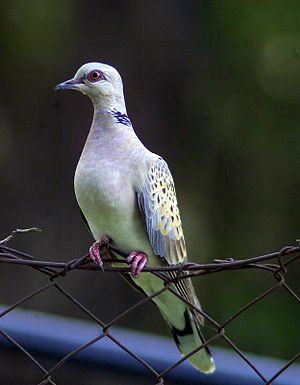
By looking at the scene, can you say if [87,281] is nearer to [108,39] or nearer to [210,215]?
[210,215]

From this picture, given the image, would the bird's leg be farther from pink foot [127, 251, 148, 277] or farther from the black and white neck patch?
the black and white neck patch

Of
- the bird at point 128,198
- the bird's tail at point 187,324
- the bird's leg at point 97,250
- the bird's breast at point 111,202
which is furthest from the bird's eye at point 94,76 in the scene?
the bird's tail at point 187,324

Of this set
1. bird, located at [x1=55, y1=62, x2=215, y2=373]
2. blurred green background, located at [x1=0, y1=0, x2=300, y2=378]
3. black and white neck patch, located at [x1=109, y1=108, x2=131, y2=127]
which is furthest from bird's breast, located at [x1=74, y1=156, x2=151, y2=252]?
blurred green background, located at [x1=0, y1=0, x2=300, y2=378]

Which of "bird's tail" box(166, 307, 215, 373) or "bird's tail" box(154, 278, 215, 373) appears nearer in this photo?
"bird's tail" box(154, 278, 215, 373)

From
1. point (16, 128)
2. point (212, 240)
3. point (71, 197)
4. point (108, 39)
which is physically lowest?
point (212, 240)

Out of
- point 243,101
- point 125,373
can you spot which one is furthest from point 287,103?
point 125,373

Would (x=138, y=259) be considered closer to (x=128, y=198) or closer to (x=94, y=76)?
(x=128, y=198)

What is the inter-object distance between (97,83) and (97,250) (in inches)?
16.1

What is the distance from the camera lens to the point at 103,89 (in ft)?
7.68

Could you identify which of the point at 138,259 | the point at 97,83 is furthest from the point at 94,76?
the point at 138,259

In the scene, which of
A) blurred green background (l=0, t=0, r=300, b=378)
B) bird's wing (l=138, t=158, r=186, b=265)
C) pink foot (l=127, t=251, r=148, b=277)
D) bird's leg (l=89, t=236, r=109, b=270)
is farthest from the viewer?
blurred green background (l=0, t=0, r=300, b=378)

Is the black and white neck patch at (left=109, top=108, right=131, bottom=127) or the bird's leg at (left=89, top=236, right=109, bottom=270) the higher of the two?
the black and white neck patch at (left=109, top=108, right=131, bottom=127)

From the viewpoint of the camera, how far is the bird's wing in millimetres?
2268

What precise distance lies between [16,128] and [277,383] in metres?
3.78
